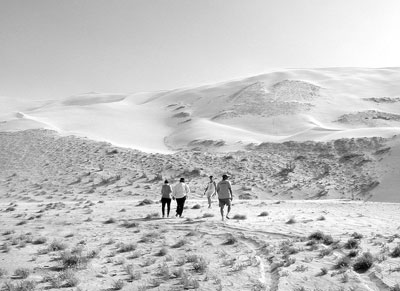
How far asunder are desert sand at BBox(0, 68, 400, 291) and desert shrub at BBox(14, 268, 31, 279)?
0.11 meters

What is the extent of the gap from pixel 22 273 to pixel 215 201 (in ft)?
56.0

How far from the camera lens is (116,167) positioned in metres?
36.5

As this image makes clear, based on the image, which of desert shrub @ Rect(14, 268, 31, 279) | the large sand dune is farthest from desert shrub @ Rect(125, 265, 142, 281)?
the large sand dune

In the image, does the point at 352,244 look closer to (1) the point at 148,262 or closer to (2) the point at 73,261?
(1) the point at 148,262

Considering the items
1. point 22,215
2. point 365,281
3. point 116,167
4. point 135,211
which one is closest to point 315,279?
point 365,281

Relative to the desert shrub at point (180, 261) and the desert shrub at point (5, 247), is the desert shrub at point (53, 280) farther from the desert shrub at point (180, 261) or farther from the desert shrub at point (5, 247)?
the desert shrub at point (5, 247)

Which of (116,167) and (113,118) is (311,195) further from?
(113,118)

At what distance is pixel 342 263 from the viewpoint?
8625 millimetres

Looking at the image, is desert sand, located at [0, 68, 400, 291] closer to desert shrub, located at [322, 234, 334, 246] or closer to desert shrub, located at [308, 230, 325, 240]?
desert shrub, located at [308, 230, 325, 240]

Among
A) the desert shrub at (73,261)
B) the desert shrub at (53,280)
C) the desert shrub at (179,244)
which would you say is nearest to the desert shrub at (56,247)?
the desert shrub at (73,261)

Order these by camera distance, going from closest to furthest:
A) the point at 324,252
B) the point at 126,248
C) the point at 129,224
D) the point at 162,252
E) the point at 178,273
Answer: the point at 178,273 < the point at 324,252 < the point at 162,252 < the point at 126,248 < the point at 129,224

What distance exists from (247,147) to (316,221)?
93.4 ft

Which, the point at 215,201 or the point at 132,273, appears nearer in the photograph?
the point at 132,273

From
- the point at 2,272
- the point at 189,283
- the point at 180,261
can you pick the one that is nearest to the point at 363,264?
the point at 189,283
